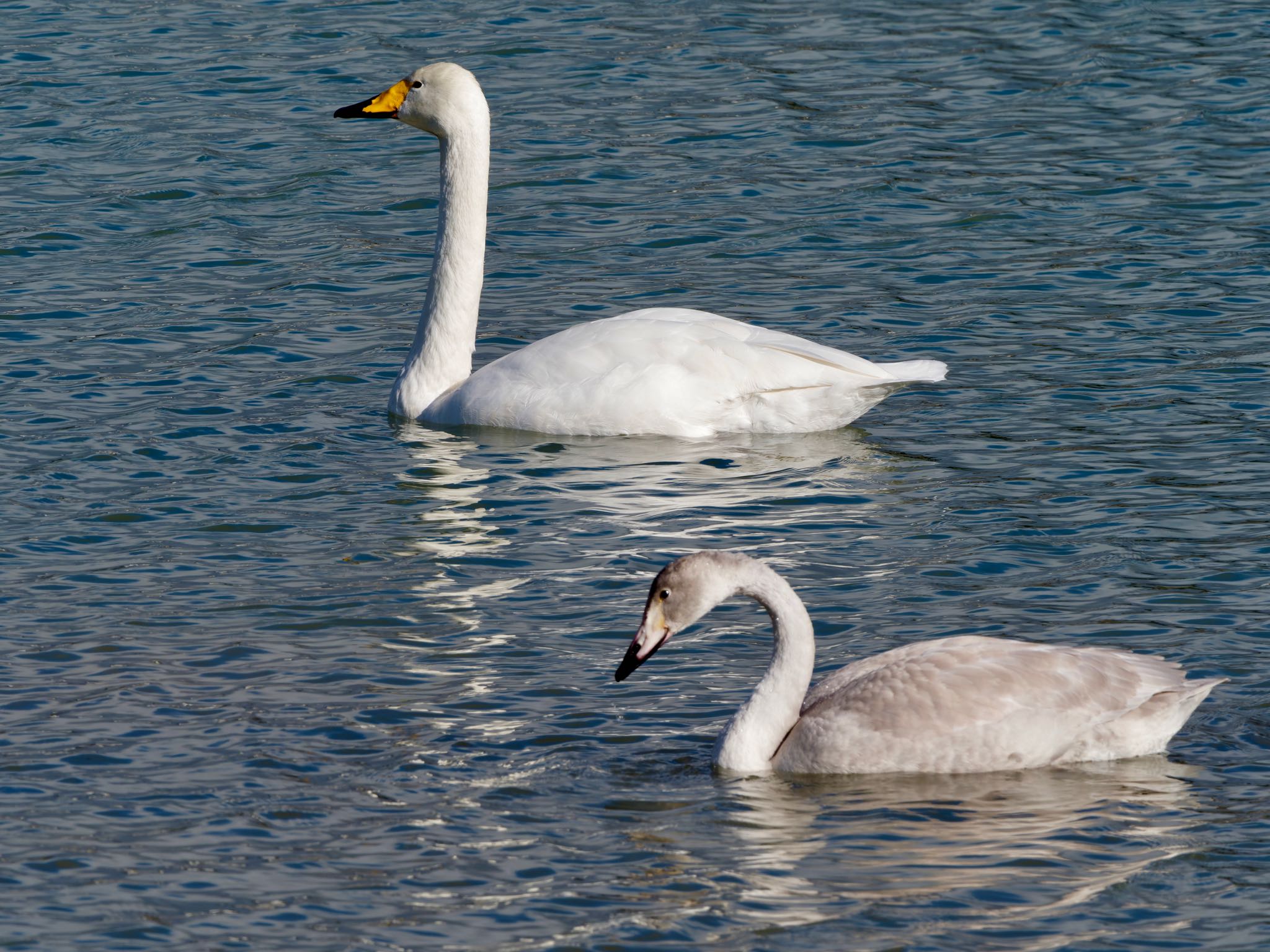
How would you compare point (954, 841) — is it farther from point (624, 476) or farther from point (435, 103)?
point (435, 103)

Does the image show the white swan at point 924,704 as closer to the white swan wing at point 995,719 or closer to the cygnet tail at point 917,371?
the white swan wing at point 995,719

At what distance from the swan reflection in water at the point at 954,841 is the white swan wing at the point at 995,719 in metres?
0.08

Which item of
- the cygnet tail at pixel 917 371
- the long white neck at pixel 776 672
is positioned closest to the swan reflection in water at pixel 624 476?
the cygnet tail at pixel 917 371

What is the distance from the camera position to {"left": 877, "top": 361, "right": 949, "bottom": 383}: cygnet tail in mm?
12656

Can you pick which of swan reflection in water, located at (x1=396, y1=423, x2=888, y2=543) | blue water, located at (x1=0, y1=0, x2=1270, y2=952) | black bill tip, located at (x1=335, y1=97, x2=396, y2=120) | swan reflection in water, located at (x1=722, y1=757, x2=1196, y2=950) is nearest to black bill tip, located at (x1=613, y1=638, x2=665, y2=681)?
blue water, located at (x1=0, y1=0, x2=1270, y2=952)

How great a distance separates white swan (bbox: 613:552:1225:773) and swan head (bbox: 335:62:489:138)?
6358 mm

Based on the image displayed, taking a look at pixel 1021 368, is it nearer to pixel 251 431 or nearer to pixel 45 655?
pixel 251 431

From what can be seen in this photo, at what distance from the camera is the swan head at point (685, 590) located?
28.3 feet

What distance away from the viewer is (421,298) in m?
16.0

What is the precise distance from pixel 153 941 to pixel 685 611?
8.41 ft

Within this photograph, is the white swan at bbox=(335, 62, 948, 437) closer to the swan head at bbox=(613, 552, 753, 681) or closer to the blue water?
the blue water

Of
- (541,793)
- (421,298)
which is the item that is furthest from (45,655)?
(421,298)

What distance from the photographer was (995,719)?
336 inches

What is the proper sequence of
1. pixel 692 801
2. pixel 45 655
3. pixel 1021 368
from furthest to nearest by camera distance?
pixel 1021 368 < pixel 45 655 < pixel 692 801
